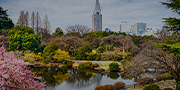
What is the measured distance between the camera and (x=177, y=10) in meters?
9.20

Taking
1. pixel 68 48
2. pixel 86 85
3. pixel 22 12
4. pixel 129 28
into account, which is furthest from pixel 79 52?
pixel 129 28

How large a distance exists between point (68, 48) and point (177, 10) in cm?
2360

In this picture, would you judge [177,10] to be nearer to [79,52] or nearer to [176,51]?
[176,51]

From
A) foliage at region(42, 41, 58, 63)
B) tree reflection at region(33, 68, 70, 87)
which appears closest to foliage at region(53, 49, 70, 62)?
foliage at region(42, 41, 58, 63)

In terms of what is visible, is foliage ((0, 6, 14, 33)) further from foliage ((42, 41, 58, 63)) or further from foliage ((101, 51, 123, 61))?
foliage ((101, 51, 123, 61))

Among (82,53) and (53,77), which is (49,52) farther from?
(53,77)

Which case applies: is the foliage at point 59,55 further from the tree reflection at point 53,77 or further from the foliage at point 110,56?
the foliage at point 110,56

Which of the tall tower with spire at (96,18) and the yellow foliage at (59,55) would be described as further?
the tall tower with spire at (96,18)

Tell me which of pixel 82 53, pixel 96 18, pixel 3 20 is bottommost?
Answer: pixel 82 53

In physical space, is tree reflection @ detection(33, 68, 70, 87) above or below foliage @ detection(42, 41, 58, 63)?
below

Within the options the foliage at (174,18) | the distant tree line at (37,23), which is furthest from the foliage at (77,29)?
the foliage at (174,18)

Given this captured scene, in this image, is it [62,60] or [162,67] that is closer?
[162,67]

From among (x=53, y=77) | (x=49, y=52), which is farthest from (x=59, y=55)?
(x=53, y=77)

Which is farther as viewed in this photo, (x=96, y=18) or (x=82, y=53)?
(x=96, y=18)
